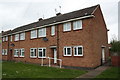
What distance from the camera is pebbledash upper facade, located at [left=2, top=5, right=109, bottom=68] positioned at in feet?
51.6

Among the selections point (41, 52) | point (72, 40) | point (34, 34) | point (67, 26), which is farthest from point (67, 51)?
point (34, 34)

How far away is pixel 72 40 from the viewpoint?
56.0 feet

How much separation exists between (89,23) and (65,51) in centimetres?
461

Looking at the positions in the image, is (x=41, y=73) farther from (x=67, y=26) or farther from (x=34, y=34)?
(x=34, y=34)

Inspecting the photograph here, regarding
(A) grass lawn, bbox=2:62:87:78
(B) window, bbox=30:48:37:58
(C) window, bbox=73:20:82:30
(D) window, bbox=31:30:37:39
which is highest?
(C) window, bbox=73:20:82:30

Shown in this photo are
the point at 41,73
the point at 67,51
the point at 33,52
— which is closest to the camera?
the point at 41,73

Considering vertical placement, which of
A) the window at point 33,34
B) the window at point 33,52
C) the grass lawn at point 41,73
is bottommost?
the grass lawn at point 41,73

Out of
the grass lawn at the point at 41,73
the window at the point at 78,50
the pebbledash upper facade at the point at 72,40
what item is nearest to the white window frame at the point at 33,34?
the pebbledash upper facade at the point at 72,40

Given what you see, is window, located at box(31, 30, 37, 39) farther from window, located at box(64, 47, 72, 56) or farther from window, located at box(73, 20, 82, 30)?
window, located at box(73, 20, 82, 30)

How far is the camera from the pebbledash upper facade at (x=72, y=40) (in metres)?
15.7

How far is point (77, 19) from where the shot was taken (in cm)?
1652

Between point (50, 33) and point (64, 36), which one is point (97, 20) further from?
point (50, 33)

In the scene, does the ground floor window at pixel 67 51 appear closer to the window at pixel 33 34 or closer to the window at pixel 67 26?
the window at pixel 67 26

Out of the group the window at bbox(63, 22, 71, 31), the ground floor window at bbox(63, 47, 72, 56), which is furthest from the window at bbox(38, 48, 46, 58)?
the window at bbox(63, 22, 71, 31)
